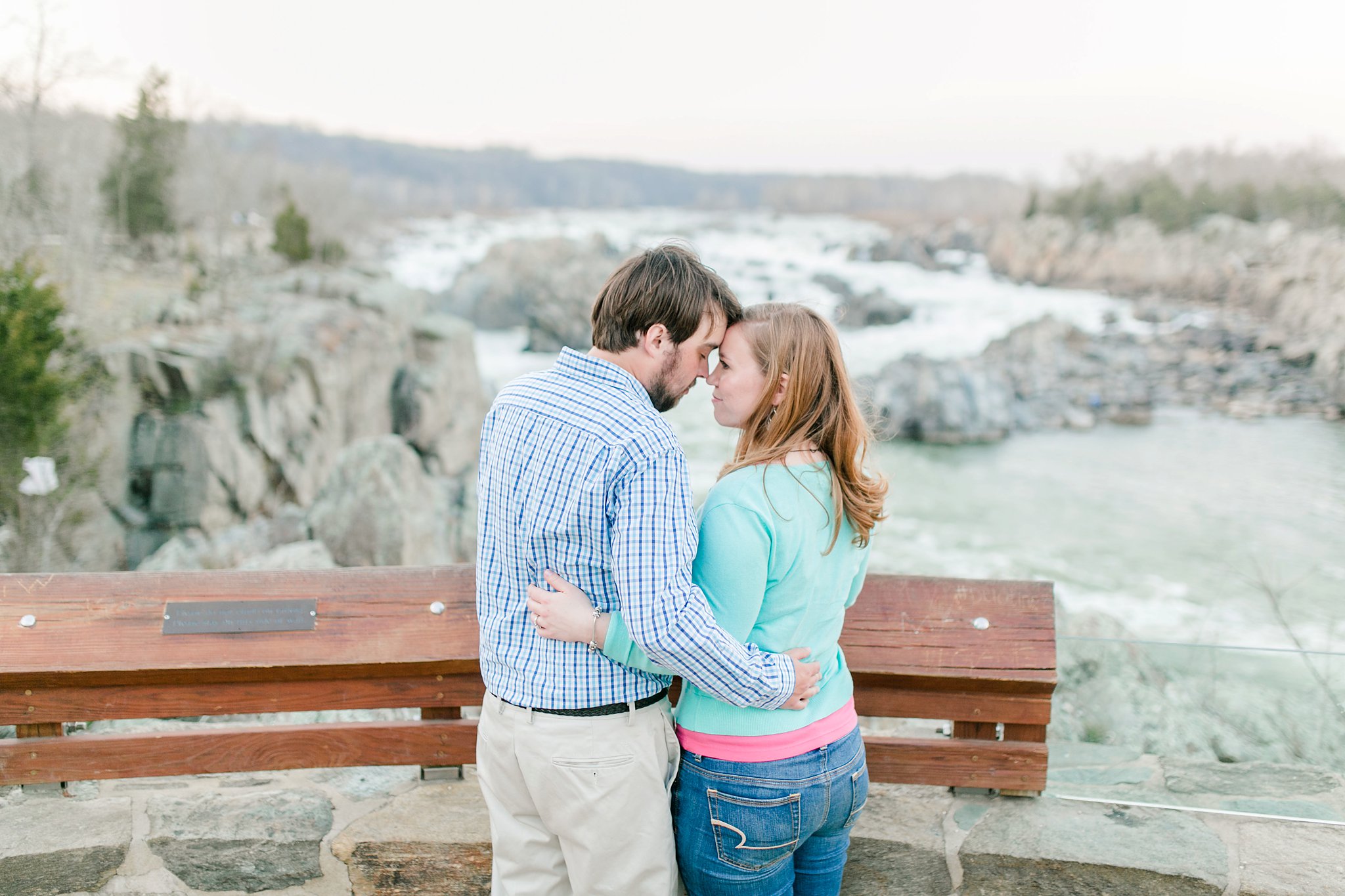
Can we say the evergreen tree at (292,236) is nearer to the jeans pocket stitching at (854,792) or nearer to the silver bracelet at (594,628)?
the silver bracelet at (594,628)

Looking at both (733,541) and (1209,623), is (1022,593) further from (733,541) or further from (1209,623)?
(1209,623)

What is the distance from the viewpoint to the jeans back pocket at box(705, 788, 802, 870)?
1694mm

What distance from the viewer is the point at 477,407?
21.6m

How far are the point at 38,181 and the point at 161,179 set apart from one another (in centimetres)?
988

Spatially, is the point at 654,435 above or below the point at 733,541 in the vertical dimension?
above

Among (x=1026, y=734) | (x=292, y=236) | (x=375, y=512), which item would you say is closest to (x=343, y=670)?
(x=1026, y=734)

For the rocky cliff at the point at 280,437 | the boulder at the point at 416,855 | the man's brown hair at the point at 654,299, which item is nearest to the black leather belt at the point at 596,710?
the man's brown hair at the point at 654,299

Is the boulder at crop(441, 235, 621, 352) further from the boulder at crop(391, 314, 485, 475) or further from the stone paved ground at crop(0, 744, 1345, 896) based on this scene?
the stone paved ground at crop(0, 744, 1345, 896)

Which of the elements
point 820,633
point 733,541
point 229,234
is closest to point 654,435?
point 733,541

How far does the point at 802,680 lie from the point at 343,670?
3.83ft

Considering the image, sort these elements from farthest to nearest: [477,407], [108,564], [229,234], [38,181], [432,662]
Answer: [229,234], [477,407], [38,181], [108,564], [432,662]

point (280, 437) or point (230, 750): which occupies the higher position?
point (230, 750)

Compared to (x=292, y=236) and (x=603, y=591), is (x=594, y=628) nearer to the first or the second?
(x=603, y=591)

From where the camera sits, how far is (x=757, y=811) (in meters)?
1.69
